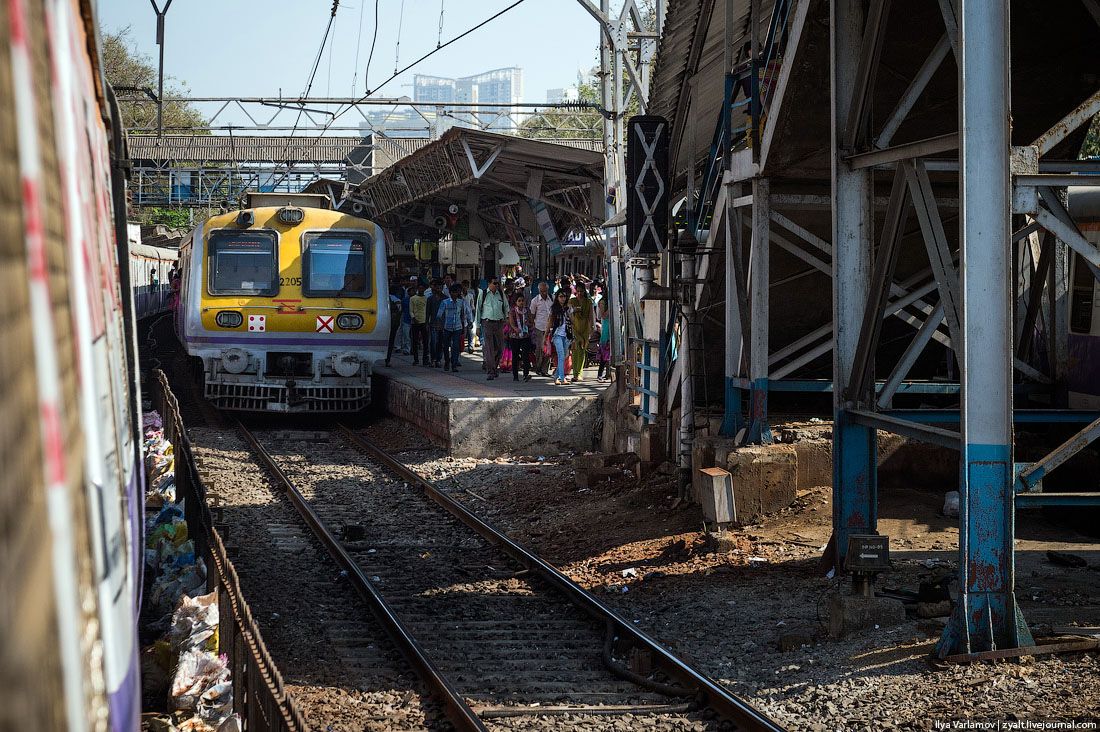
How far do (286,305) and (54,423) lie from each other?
15.5 m

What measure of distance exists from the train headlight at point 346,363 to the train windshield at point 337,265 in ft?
2.85

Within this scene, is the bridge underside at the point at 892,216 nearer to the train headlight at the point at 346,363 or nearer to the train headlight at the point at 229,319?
the train headlight at the point at 346,363

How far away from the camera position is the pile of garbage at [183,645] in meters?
5.42

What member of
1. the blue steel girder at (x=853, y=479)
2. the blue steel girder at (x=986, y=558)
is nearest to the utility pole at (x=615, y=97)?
the blue steel girder at (x=853, y=479)

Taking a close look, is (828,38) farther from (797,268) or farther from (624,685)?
(624,685)

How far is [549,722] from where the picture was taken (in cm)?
562

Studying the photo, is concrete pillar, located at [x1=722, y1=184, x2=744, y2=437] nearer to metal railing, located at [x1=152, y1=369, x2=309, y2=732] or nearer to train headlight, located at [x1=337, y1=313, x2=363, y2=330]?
metal railing, located at [x1=152, y1=369, x2=309, y2=732]

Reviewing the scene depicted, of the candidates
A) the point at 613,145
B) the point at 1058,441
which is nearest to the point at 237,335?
the point at 613,145

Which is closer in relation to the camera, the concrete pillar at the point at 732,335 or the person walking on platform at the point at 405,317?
the concrete pillar at the point at 732,335

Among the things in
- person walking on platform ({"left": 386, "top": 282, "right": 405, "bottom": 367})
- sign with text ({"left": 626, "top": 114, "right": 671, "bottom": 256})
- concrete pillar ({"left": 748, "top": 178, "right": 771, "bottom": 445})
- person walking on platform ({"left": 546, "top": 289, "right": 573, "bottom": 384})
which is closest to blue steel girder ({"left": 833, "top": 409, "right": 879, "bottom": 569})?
concrete pillar ({"left": 748, "top": 178, "right": 771, "bottom": 445})

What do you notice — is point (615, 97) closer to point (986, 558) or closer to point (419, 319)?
point (419, 319)

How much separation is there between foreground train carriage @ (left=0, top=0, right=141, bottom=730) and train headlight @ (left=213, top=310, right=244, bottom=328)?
13839 mm

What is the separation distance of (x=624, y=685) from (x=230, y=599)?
2099 millimetres

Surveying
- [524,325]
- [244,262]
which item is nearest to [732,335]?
[524,325]
